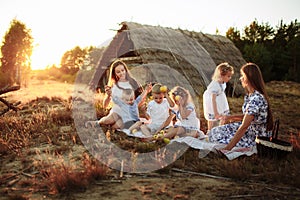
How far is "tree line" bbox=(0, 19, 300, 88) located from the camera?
71.4ft

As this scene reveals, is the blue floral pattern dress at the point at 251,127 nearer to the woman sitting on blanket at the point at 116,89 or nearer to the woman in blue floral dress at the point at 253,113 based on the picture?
the woman in blue floral dress at the point at 253,113

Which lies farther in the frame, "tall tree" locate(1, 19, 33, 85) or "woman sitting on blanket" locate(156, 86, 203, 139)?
"tall tree" locate(1, 19, 33, 85)

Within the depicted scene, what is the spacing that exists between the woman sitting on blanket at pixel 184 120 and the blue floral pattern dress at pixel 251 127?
0.38 meters

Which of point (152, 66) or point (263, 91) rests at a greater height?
point (152, 66)

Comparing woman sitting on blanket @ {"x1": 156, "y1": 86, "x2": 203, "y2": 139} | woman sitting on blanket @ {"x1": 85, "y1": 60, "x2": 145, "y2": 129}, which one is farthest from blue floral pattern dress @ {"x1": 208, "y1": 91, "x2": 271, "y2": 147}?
woman sitting on blanket @ {"x1": 85, "y1": 60, "x2": 145, "y2": 129}

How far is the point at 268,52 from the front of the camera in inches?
867

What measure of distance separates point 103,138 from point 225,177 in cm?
237

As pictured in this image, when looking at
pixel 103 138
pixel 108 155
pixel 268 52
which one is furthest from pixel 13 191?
pixel 268 52

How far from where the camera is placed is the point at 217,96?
6.52 m

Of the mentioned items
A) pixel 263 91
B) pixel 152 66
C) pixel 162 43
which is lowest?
pixel 263 91

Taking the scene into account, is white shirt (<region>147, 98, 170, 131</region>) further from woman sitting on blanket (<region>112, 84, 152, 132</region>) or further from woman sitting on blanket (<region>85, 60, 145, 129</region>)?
woman sitting on blanket (<region>85, 60, 145, 129</region>)

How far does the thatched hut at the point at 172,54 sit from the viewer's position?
12562 millimetres

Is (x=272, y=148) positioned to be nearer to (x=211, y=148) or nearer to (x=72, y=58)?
(x=211, y=148)

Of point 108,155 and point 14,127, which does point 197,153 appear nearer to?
point 108,155
